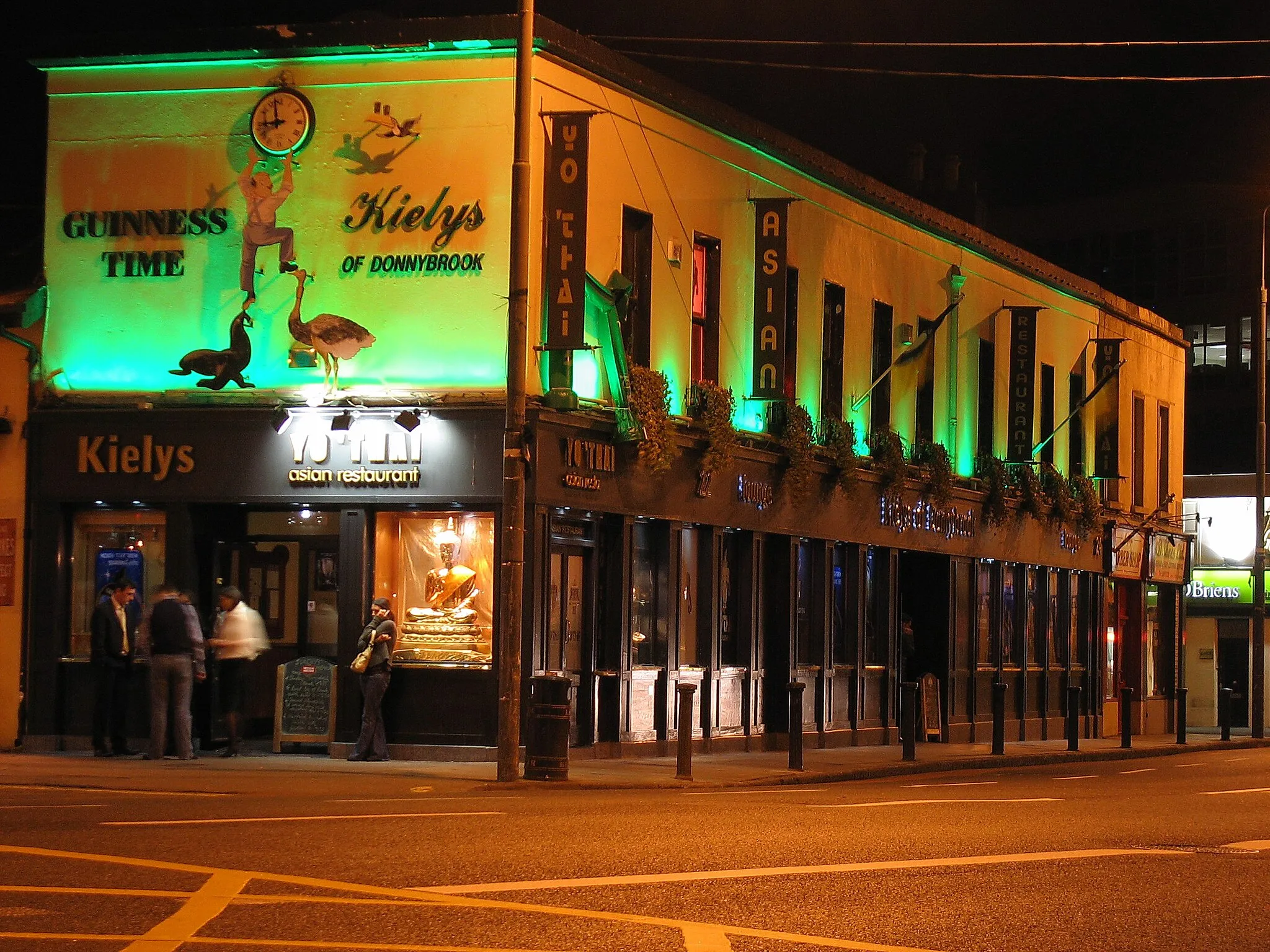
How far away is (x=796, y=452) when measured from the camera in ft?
87.4

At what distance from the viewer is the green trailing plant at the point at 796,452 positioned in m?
26.6

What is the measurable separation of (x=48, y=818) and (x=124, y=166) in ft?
36.8

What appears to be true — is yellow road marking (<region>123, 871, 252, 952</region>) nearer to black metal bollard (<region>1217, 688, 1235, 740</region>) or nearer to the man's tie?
the man's tie

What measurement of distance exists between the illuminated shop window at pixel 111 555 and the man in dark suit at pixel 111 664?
82 cm

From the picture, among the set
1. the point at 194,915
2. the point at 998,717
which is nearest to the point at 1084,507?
the point at 998,717

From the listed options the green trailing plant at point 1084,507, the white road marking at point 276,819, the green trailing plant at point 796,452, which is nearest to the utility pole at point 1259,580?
the green trailing plant at point 1084,507

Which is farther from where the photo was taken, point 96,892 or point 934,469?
point 934,469

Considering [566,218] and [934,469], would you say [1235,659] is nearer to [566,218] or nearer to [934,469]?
[934,469]

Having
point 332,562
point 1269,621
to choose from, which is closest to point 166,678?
point 332,562

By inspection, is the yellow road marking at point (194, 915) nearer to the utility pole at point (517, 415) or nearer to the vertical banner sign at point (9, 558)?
the utility pole at point (517, 415)

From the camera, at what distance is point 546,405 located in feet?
68.4

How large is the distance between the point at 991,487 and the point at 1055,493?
318 cm

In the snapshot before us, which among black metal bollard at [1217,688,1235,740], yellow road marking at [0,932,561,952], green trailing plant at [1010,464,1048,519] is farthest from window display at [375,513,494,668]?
black metal bollard at [1217,688,1235,740]

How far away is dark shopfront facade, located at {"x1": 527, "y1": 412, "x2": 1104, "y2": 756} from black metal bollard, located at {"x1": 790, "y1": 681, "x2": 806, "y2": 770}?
4.21 ft
